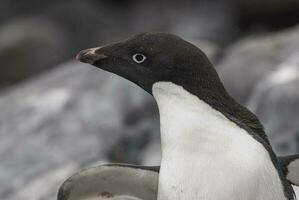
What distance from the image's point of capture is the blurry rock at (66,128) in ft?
11.3

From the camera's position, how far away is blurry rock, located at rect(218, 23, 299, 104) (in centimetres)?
368

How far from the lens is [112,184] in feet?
6.97

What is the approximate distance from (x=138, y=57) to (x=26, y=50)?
4772 mm

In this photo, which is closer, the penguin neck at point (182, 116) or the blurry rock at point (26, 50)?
the penguin neck at point (182, 116)

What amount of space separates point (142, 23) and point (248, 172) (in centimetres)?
544

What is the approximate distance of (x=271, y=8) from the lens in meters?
6.87

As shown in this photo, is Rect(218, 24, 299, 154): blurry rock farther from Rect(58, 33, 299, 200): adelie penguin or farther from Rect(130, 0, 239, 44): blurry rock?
Rect(130, 0, 239, 44): blurry rock

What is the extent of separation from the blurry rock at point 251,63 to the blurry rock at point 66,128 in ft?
1.24

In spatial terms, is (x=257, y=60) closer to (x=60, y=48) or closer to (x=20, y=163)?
(x=20, y=163)

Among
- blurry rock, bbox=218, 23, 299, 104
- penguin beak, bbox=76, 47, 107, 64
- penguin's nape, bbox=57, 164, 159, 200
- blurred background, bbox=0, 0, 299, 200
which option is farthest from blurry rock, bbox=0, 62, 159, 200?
penguin beak, bbox=76, 47, 107, 64

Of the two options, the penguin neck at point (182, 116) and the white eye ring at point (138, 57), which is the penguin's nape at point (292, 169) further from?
the white eye ring at point (138, 57)

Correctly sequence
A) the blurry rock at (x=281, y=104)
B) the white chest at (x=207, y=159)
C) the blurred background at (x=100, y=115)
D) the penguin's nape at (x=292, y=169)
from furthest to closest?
1. the blurred background at (x=100, y=115)
2. the blurry rock at (x=281, y=104)
3. the penguin's nape at (x=292, y=169)
4. the white chest at (x=207, y=159)

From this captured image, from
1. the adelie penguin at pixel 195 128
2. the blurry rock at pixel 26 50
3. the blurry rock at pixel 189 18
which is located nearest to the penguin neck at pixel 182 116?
the adelie penguin at pixel 195 128

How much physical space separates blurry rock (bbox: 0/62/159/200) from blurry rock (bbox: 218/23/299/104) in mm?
377
